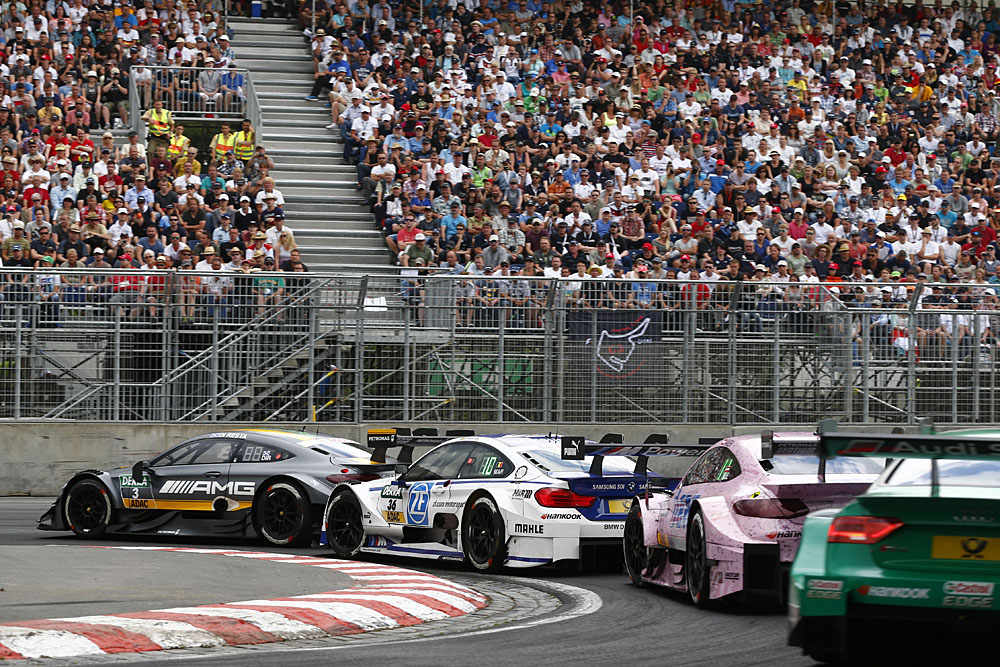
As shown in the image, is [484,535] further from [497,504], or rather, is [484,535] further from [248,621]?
[248,621]

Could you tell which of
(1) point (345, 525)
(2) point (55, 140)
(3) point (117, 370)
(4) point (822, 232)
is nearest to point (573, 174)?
(4) point (822, 232)

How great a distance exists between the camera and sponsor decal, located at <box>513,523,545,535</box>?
40.5 ft

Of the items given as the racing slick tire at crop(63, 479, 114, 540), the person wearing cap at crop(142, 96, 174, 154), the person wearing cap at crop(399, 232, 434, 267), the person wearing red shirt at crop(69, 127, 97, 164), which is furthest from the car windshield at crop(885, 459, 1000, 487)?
the person wearing cap at crop(142, 96, 174, 154)

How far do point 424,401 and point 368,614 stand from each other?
11097 mm

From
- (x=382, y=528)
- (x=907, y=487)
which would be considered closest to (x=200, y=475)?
(x=382, y=528)

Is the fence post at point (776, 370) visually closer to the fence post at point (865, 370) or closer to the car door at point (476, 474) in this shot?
the fence post at point (865, 370)

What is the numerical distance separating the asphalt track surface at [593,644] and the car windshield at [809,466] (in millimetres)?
978

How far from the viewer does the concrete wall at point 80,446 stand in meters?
20.2

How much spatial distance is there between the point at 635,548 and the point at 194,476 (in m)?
5.19

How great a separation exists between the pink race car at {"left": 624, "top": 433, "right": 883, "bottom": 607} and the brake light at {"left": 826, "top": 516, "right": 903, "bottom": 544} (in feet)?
8.88

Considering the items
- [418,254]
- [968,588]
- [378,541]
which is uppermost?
[418,254]

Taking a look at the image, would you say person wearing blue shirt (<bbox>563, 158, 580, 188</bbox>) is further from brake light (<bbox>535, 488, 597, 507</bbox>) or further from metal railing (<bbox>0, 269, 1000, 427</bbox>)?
brake light (<bbox>535, 488, 597, 507</bbox>)

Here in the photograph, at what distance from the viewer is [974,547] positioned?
685 cm

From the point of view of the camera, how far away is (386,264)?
2558 cm
